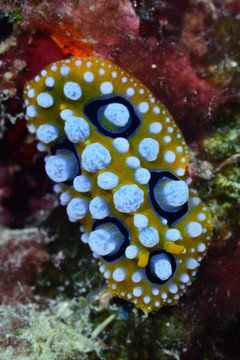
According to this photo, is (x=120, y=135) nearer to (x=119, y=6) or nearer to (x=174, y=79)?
(x=174, y=79)

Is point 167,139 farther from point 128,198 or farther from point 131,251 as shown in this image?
point 131,251

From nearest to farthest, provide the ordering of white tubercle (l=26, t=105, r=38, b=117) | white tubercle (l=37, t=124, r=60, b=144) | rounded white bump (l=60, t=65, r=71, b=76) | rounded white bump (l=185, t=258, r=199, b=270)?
rounded white bump (l=185, t=258, r=199, b=270)
rounded white bump (l=60, t=65, r=71, b=76)
white tubercle (l=37, t=124, r=60, b=144)
white tubercle (l=26, t=105, r=38, b=117)

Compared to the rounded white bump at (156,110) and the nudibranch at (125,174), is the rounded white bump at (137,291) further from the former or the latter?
the rounded white bump at (156,110)

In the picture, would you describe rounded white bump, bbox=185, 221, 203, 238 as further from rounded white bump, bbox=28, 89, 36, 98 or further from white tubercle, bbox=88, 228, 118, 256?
rounded white bump, bbox=28, 89, 36, 98

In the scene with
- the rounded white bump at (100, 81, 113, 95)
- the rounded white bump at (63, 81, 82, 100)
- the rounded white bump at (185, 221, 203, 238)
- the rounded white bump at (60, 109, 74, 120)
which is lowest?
the rounded white bump at (185, 221, 203, 238)

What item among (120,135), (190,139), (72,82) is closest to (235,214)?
(190,139)

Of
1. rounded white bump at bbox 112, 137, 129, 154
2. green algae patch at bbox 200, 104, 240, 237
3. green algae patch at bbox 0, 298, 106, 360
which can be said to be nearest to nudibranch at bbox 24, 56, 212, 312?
rounded white bump at bbox 112, 137, 129, 154

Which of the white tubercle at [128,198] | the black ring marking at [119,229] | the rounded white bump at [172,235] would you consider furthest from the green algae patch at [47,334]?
the white tubercle at [128,198]
